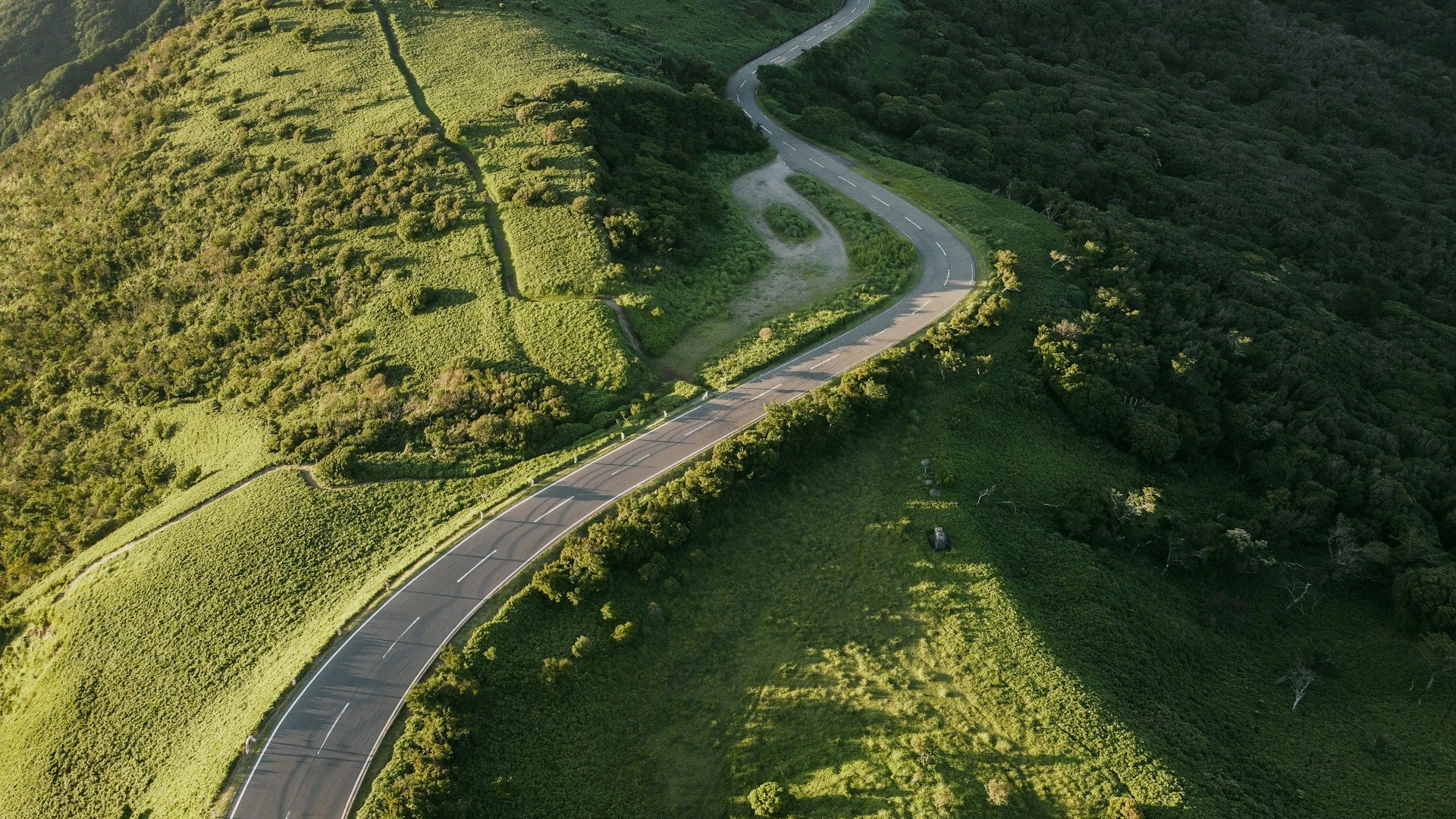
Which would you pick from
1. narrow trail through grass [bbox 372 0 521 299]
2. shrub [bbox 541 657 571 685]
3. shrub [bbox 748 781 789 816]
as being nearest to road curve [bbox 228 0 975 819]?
shrub [bbox 541 657 571 685]

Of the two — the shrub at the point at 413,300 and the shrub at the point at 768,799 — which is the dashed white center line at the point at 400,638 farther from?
the shrub at the point at 413,300

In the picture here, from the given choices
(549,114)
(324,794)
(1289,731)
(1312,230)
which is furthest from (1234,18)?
(324,794)

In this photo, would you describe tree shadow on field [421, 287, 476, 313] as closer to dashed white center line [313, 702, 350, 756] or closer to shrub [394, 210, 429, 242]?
shrub [394, 210, 429, 242]

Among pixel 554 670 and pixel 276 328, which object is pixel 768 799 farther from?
Answer: pixel 276 328

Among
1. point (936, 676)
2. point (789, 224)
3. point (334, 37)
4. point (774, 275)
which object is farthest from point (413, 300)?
point (334, 37)

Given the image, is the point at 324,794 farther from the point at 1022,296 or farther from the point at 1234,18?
the point at 1234,18

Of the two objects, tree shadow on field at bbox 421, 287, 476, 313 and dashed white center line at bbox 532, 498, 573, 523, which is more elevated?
tree shadow on field at bbox 421, 287, 476, 313
